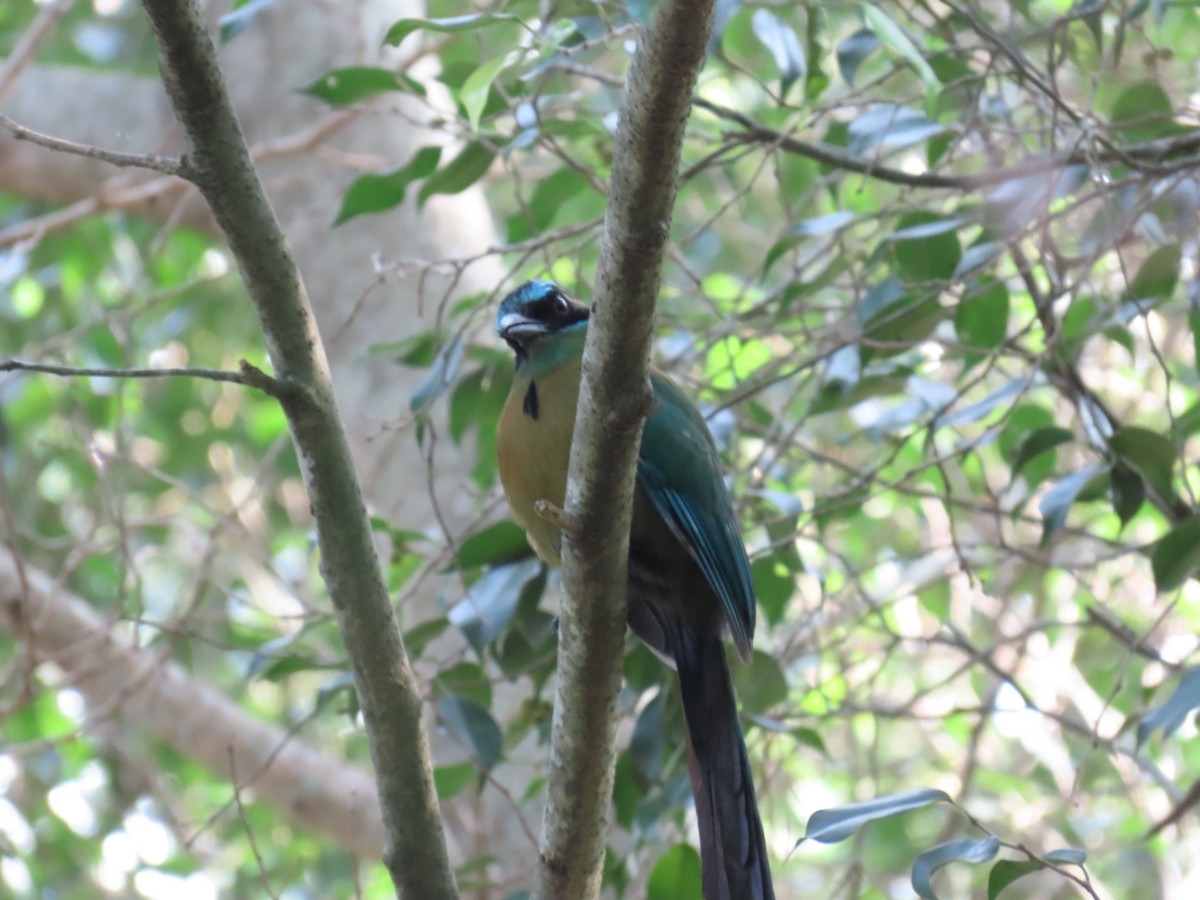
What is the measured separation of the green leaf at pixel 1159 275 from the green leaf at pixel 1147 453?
0.25 m

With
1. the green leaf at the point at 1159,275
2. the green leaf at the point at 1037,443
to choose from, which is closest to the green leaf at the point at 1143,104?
the green leaf at the point at 1159,275

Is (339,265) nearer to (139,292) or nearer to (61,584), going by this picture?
(61,584)

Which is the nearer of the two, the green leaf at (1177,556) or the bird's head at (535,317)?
the green leaf at (1177,556)

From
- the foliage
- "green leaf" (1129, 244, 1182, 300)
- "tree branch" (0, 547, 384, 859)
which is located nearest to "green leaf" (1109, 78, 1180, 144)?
the foliage

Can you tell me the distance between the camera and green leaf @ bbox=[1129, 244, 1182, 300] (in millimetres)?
2471

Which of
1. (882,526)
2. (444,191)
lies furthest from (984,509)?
(882,526)

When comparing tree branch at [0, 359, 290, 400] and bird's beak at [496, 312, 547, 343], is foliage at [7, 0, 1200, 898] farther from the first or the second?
tree branch at [0, 359, 290, 400]

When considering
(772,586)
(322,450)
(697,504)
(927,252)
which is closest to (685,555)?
(697,504)

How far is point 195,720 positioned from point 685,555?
2.48 metres

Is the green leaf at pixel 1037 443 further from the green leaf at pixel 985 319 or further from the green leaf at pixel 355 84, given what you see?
the green leaf at pixel 355 84

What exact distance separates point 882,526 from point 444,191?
3398mm

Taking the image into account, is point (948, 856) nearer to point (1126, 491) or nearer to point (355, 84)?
point (1126, 491)

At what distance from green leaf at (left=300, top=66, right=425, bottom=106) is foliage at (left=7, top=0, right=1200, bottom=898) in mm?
11

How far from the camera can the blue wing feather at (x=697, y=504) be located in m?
2.43
